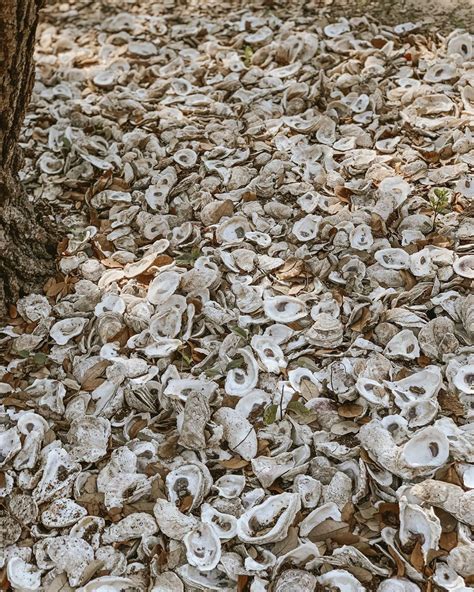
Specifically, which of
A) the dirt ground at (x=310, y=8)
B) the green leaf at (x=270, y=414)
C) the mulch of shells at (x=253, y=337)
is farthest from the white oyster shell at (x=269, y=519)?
the dirt ground at (x=310, y=8)

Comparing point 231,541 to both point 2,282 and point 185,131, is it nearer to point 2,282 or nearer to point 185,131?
point 2,282

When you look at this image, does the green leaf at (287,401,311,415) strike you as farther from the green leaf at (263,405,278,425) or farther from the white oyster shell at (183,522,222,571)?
the white oyster shell at (183,522,222,571)

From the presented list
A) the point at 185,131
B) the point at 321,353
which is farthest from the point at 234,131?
the point at 321,353

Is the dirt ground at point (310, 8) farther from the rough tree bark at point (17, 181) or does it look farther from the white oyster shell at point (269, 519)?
the white oyster shell at point (269, 519)

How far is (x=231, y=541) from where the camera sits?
1456 millimetres

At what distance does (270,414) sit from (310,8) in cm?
222

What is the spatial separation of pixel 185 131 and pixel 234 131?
18cm

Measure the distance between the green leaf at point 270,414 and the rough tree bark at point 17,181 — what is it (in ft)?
2.63

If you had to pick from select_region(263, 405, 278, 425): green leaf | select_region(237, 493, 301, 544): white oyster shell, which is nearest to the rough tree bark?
select_region(263, 405, 278, 425): green leaf

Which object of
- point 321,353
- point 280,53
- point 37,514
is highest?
point 280,53

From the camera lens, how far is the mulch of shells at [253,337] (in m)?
1.45

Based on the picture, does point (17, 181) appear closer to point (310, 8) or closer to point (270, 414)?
point (270, 414)

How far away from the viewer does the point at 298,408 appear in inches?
65.5

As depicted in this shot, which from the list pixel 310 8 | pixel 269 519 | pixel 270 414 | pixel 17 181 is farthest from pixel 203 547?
pixel 310 8
